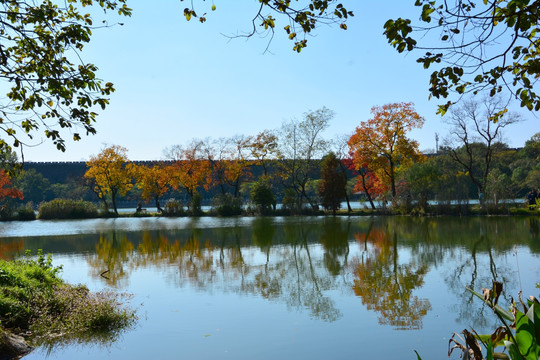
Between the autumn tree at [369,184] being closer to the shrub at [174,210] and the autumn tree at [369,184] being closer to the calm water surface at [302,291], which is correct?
the shrub at [174,210]

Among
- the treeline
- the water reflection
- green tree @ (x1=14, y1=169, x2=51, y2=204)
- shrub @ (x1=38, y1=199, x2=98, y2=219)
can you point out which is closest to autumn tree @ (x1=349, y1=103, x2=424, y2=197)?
the treeline

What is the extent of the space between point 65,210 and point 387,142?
29.2 m

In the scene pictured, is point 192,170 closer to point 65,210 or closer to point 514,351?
point 65,210

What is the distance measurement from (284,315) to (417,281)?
370 centimetres

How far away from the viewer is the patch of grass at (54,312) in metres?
6.67

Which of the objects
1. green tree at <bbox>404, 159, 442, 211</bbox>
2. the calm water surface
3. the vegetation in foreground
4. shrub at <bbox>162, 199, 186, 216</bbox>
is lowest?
the calm water surface

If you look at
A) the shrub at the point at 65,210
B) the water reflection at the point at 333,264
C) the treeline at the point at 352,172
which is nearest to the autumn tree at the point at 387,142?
the treeline at the point at 352,172

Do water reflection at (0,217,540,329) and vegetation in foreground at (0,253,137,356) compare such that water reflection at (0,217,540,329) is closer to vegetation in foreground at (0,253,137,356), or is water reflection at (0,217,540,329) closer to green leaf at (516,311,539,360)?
vegetation in foreground at (0,253,137,356)

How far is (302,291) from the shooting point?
30.8 ft

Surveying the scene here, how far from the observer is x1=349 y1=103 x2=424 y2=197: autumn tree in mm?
34438

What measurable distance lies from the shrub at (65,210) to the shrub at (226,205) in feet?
38.8

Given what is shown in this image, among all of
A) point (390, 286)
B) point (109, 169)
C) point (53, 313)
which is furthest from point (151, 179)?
point (53, 313)

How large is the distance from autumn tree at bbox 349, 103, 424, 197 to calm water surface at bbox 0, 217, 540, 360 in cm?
1647

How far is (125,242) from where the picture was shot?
2039 cm
